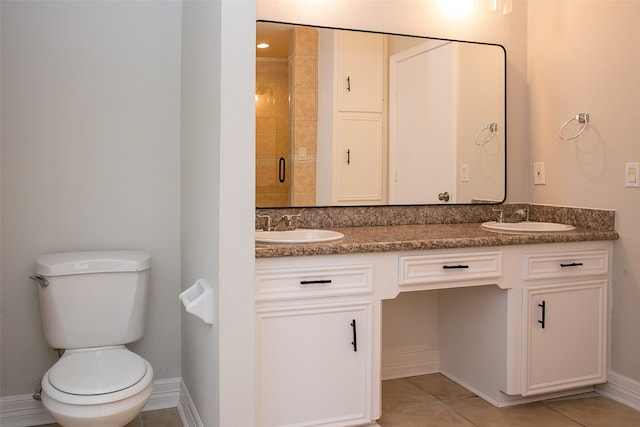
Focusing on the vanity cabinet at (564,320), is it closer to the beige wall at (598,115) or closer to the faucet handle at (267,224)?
the beige wall at (598,115)

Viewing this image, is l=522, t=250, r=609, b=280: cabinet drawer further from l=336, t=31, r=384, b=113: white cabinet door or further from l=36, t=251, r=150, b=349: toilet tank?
l=36, t=251, r=150, b=349: toilet tank

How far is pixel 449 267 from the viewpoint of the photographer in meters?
2.42

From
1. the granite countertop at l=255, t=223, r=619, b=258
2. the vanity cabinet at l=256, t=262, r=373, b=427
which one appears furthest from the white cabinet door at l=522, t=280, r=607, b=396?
the vanity cabinet at l=256, t=262, r=373, b=427

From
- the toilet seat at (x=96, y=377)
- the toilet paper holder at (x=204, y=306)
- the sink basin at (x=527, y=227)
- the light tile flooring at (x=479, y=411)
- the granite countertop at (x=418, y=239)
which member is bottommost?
the light tile flooring at (x=479, y=411)

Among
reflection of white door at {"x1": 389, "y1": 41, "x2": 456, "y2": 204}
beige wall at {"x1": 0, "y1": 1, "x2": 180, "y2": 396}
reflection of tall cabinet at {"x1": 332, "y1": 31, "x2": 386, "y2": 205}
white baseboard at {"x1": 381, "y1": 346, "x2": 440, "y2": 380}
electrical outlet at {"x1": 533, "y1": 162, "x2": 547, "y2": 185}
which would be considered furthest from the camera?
electrical outlet at {"x1": 533, "y1": 162, "x2": 547, "y2": 185}

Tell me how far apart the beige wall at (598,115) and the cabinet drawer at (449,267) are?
700 millimetres

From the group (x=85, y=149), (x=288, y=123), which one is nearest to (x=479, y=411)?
(x=288, y=123)

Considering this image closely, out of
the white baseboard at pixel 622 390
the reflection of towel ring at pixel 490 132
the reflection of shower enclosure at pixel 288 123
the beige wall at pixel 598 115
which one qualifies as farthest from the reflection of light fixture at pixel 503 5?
the white baseboard at pixel 622 390

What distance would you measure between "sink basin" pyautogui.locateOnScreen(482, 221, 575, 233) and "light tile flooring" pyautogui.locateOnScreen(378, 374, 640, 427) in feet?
2.64

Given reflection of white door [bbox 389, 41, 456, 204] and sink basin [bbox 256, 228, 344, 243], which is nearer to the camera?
sink basin [bbox 256, 228, 344, 243]

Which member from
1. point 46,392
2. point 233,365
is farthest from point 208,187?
point 46,392

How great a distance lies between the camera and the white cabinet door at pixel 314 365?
7.07ft

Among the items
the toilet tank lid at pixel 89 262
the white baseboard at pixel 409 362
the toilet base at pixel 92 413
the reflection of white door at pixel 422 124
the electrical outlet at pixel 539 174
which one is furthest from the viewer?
the electrical outlet at pixel 539 174

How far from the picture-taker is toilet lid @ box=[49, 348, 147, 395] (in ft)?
6.46
